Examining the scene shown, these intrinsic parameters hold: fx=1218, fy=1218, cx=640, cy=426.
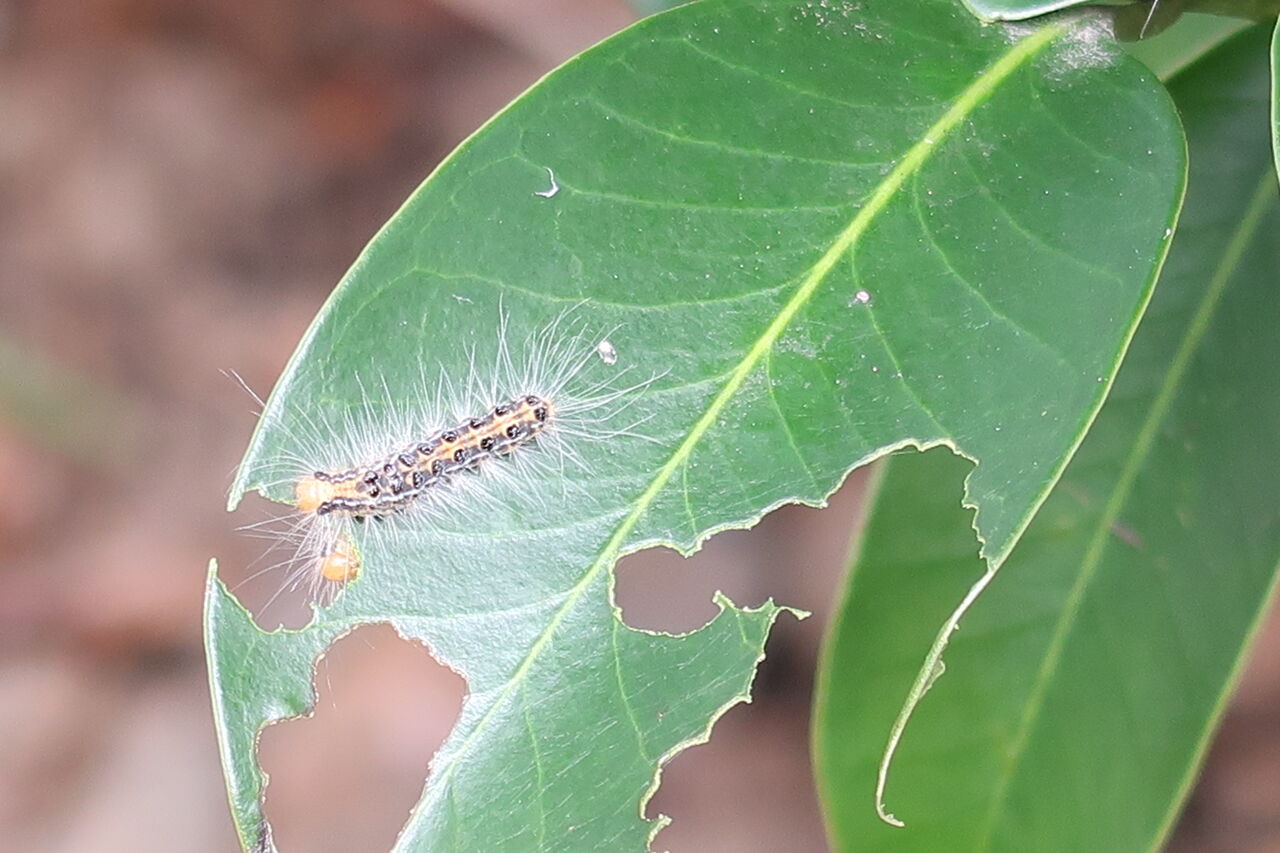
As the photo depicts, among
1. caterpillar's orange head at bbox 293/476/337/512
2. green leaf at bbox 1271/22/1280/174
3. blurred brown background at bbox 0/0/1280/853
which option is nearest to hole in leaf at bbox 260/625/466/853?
blurred brown background at bbox 0/0/1280/853

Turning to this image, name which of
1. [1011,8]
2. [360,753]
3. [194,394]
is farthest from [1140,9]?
[194,394]

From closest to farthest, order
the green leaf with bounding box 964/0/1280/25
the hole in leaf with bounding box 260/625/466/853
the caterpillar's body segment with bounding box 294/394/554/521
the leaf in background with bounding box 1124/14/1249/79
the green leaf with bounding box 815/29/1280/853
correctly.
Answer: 1. the green leaf with bounding box 964/0/1280/25
2. the caterpillar's body segment with bounding box 294/394/554/521
3. the green leaf with bounding box 815/29/1280/853
4. the leaf in background with bounding box 1124/14/1249/79
5. the hole in leaf with bounding box 260/625/466/853

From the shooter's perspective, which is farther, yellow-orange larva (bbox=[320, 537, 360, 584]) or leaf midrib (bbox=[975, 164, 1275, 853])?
leaf midrib (bbox=[975, 164, 1275, 853])

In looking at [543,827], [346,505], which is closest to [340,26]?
[346,505]

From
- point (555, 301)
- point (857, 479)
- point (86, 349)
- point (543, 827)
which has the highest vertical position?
point (86, 349)

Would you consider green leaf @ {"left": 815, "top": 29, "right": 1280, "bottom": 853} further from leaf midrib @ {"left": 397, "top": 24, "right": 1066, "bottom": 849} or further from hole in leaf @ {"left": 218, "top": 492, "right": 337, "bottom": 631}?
hole in leaf @ {"left": 218, "top": 492, "right": 337, "bottom": 631}

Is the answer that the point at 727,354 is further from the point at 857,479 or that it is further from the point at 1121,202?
the point at 857,479
